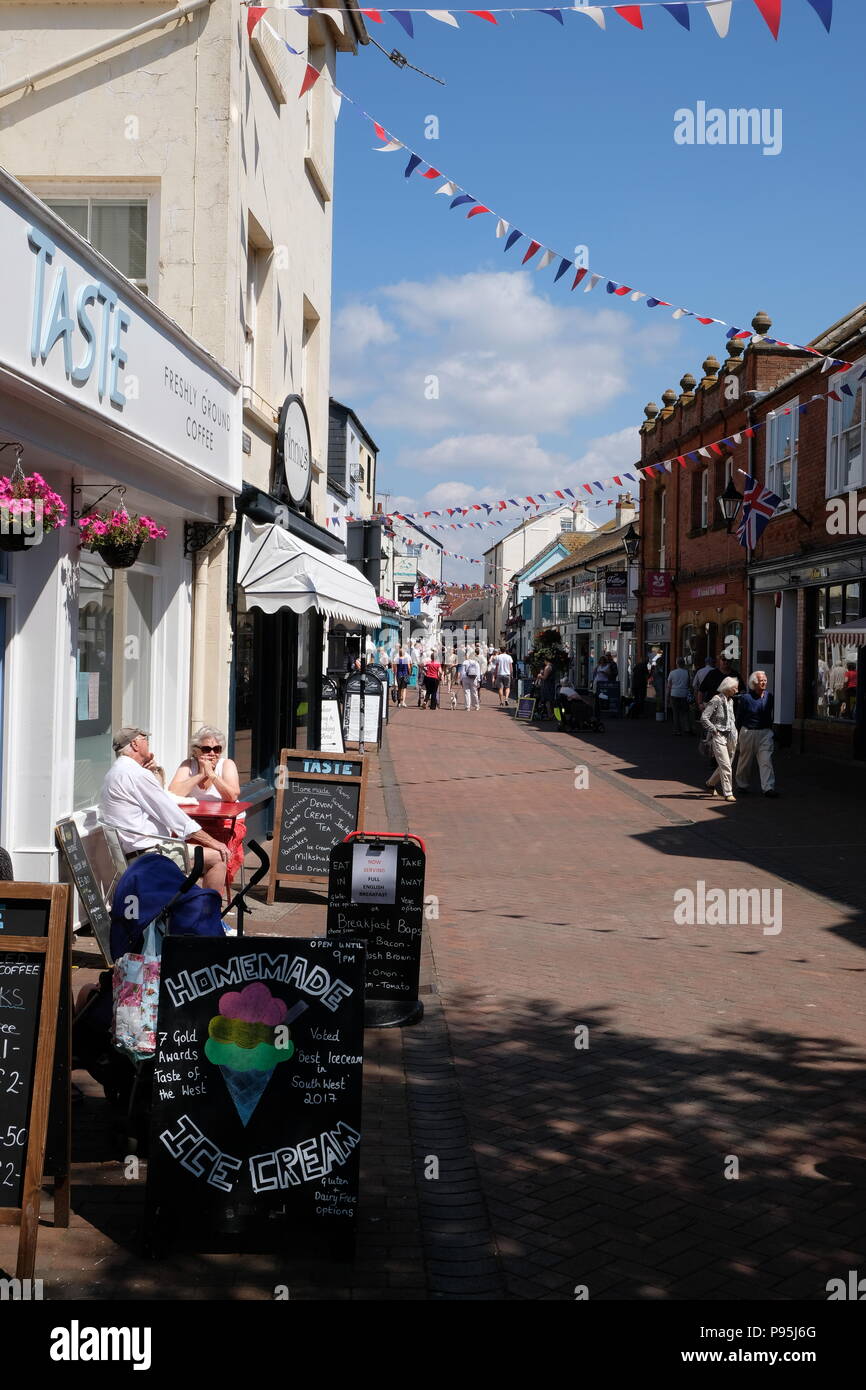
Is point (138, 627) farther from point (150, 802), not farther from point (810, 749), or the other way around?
point (810, 749)

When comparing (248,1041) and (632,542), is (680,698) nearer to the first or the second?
(632,542)

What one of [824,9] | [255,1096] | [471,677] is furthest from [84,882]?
[471,677]

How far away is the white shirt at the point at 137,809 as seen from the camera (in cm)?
725

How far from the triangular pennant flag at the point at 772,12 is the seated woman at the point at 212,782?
5545 mm

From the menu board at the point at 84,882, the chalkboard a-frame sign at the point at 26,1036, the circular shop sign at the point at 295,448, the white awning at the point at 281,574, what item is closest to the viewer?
the chalkboard a-frame sign at the point at 26,1036

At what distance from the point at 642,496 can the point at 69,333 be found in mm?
31861

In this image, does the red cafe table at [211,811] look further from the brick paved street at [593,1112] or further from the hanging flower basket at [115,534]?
the hanging flower basket at [115,534]

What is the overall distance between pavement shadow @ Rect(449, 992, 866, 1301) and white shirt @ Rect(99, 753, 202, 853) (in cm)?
215

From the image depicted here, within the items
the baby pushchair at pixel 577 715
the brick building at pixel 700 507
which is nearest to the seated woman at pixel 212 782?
the brick building at pixel 700 507

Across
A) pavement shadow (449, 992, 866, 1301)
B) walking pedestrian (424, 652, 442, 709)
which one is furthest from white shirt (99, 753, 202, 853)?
walking pedestrian (424, 652, 442, 709)

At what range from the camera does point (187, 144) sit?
10.2 metres

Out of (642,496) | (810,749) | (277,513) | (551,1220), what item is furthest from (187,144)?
(642,496)

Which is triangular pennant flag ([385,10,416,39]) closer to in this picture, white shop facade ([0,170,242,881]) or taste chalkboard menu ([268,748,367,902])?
white shop facade ([0,170,242,881])

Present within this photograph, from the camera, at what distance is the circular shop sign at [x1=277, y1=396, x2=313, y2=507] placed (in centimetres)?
1301
